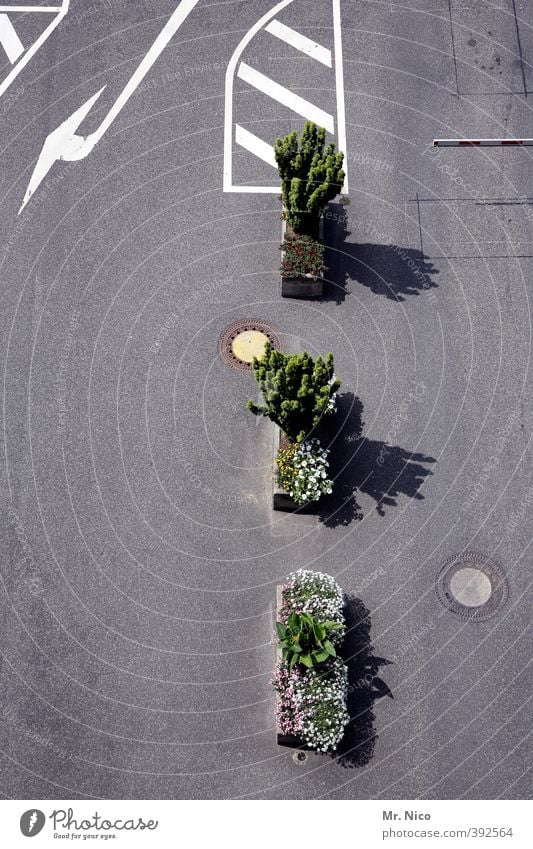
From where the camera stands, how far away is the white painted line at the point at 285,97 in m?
28.2

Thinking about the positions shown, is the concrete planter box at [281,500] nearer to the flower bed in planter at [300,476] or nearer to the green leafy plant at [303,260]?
the flower bed in planter at [300,476]

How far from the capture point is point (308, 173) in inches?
947

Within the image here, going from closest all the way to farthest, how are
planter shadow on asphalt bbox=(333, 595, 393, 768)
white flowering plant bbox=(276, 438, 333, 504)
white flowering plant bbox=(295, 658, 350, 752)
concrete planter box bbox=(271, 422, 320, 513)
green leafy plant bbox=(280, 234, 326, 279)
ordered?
1. white flowering plant bbox=(295, 658, 350, 752)
2. planter shadow on asphalt bbox=(333, 595, 393, 768)
3. white flowering plant bbox=(276, 438, 333, 504)
4. concrete planter box bbox=(271, 422, 320, 513)
5. green leafy plant bbox=(280, 234, 326, 279)

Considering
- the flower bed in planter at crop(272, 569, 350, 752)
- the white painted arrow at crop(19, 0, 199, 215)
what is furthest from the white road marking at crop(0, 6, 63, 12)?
the flower bed in planter at crop(272, 569, 350, 752)

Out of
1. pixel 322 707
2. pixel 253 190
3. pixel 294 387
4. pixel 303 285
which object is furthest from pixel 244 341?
pixel 322 707

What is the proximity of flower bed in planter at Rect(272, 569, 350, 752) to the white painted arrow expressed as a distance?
14.4 meters

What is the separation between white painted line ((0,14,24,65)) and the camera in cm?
2945

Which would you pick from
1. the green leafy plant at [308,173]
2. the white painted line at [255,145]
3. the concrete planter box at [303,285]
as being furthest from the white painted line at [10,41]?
the concrete planter box at [303,285]

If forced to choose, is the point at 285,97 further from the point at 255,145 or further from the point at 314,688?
the point at 314,688

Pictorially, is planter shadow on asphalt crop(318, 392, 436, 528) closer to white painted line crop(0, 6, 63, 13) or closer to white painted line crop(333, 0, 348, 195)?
white painted line crop(333, 0, 348, 195)

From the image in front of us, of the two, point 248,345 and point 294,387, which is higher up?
point 248,345

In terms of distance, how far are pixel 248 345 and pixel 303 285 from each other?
2291mm

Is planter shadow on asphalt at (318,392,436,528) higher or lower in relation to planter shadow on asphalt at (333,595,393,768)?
higher
